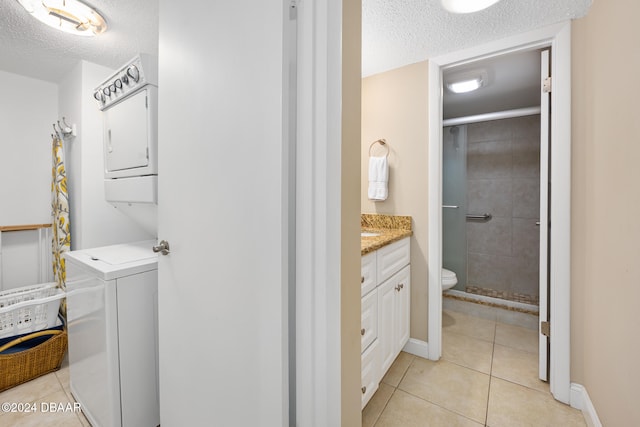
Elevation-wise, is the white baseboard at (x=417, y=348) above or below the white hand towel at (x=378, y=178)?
below

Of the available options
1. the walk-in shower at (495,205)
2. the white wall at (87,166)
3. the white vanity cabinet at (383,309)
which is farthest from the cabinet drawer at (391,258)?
the white wall at (87,166)

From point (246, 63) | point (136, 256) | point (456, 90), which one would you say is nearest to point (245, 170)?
point (246, 63)

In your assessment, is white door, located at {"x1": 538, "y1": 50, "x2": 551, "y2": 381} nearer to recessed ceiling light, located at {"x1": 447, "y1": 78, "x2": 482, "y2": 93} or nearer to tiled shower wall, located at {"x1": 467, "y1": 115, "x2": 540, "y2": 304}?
recessed ceiling light, located at {"x1": 447, "y1": 78, "x2": 482, "y2": 93}

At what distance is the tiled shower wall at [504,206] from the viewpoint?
2994 millimetres

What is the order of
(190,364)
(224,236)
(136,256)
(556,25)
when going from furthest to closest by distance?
1. (556,25)
2. (136,256)
3. (190,364)
4. (224,236)

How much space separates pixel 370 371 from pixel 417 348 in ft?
2.58

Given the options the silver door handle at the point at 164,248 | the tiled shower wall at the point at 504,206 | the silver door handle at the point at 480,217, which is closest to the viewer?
the silver door handle at the point at 164,248

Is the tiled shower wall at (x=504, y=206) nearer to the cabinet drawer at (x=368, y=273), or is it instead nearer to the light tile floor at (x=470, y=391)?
the light tile floor at (x=470, y=391)

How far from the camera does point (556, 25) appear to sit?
5.06 ft

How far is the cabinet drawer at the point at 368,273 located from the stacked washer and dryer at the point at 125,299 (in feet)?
3.34

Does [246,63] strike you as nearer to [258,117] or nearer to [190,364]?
[258,117]

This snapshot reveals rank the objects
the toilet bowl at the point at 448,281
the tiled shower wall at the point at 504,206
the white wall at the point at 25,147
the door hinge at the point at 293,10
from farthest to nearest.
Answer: the tiled shower wall at the point at 504,206, the toilet bowl at the point at 448,281, the white wall at the point at 25,147, the door hinge at the point at 293,10

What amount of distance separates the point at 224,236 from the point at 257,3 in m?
0.72

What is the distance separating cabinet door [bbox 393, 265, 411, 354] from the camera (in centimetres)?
179
